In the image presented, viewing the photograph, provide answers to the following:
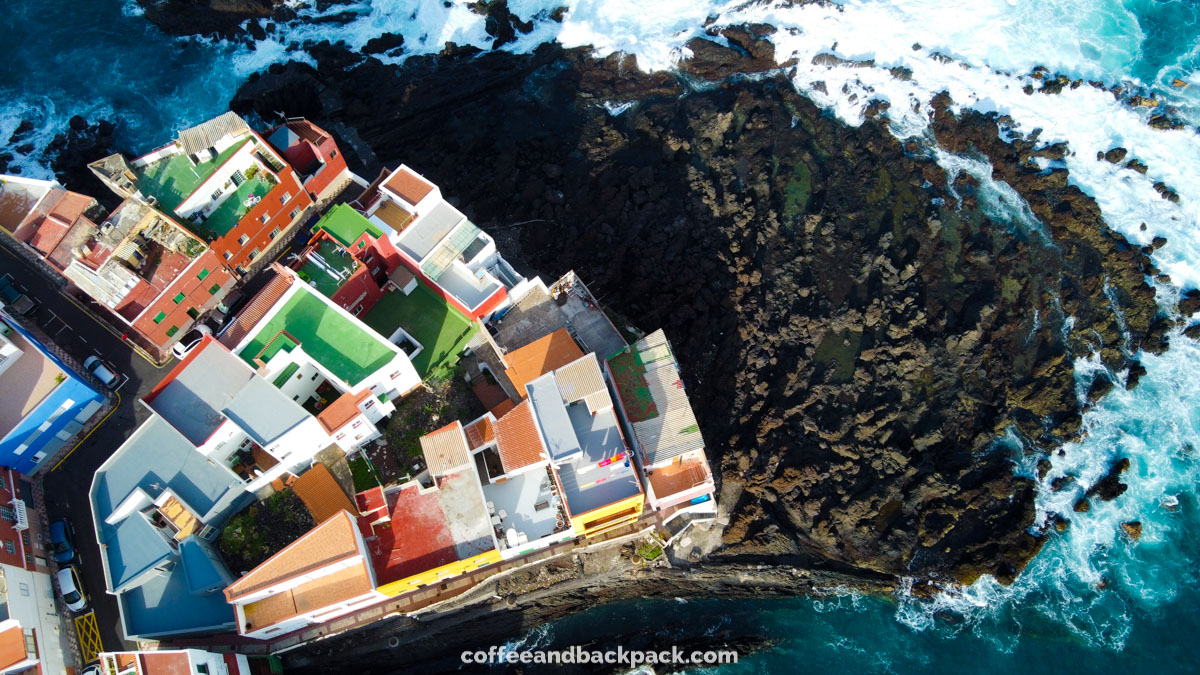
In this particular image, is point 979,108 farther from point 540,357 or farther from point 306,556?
point 306,556

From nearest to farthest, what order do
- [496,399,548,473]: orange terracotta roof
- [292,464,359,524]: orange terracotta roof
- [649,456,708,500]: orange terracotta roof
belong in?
[496,399,548,473]: orange terracotta roof → [292,464,359,524]: orange terracotta roof → [649,456,708,500]: orange terracotta roof

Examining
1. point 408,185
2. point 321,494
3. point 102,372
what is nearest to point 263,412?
point 321,494

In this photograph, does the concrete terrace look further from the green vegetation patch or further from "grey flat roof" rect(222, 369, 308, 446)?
"grey flat roof" rect(222, 369, 308, 446)

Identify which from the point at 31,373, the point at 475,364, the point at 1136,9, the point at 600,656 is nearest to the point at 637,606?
the point at 600,656

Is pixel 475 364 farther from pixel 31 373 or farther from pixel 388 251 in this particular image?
pixel 31 373

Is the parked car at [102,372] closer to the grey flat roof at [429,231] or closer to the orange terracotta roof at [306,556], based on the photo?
the orange terracotta roof at [306,556]

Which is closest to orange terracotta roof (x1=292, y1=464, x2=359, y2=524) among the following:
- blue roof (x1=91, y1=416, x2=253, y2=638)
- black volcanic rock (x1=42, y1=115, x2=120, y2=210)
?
blue roof (x1=91, y1=416, x2=253, y2=638)
